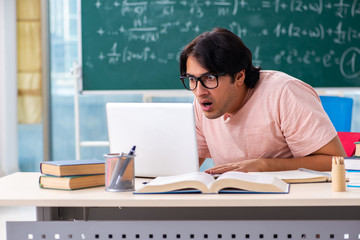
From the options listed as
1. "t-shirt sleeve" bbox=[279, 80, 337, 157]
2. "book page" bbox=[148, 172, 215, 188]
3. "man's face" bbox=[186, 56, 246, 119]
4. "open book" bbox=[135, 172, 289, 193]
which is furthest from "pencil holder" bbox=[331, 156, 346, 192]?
"man's face" bbox=[186, 56, 246, 119]

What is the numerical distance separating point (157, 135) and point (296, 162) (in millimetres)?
496

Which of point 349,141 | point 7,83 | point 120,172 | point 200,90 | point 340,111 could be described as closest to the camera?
point 120,172

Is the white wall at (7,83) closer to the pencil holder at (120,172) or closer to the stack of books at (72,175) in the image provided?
the stack of books at (72,175)

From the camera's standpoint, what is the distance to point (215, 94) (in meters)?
1.78

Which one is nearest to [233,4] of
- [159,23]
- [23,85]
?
[159,23]

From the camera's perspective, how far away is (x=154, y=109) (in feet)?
5.09

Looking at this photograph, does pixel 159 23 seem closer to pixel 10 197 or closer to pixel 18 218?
pixel 18 218

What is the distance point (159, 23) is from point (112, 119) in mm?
2244

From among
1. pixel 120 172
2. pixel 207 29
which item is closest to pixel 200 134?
pixel 120 172

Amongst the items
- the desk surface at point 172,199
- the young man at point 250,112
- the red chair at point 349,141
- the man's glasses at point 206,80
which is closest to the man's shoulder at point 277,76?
the young man at point 250,112

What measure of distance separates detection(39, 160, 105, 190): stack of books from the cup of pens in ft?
0.29

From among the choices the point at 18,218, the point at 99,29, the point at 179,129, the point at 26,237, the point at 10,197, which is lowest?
the point at 18,218

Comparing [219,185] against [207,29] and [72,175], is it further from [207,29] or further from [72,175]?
[207,29]

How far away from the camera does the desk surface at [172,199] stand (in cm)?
123
